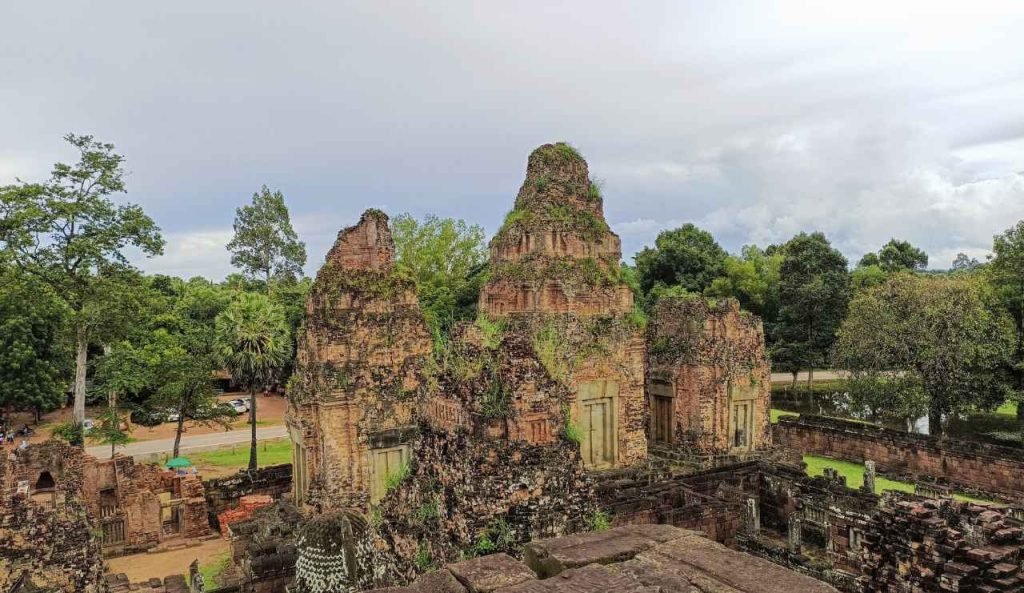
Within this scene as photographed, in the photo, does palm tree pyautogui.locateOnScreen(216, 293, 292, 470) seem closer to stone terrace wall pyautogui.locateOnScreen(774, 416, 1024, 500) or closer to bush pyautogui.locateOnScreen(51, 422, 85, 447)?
bush pyautogui.locateOnScreen(51, 422, 85, 447)

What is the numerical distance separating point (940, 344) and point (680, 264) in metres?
20.6

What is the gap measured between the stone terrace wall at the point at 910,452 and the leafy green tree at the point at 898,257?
1209 inches

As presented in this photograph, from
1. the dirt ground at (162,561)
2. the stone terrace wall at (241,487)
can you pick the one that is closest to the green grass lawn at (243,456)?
the stone terrace wall at (241,487)

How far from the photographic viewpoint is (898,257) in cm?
5275

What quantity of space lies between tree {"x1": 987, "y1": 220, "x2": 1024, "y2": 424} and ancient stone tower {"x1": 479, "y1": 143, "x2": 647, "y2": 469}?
16.3m

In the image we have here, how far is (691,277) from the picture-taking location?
4391 cm

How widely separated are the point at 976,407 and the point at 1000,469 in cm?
518

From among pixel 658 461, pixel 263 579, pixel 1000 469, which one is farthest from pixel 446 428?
pixel 1000 469

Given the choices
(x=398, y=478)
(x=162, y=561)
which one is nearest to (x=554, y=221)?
(x=398, y=478)

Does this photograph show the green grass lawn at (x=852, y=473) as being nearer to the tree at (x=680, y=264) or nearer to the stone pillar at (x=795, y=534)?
the stone pillar at (x=795, y=534)

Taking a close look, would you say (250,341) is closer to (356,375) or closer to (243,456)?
(243,456)

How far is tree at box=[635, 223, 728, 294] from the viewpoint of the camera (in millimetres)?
44062

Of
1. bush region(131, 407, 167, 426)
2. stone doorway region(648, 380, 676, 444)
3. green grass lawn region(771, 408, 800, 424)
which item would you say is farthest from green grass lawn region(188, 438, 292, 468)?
green grass lawn region(771, 408, 800, 424)

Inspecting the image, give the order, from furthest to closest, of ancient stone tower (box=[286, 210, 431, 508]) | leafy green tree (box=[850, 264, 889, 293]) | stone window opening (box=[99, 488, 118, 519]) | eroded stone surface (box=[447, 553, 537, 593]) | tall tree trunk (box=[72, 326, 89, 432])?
leafy green tree (box=[850, 264, 889, 293]), tall tree trunk (box=[72, 326, 89, 432]), stone window opening (box=[99, 488, 118, 519]), ancient stone tower (box=[286, 210, 431, 508]), eroded stone surface (box=[447, 553, 537, 593])
